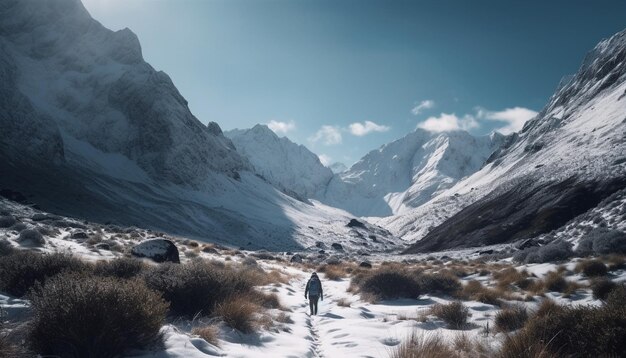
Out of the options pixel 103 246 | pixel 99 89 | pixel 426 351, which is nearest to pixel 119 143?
pixel 99 89

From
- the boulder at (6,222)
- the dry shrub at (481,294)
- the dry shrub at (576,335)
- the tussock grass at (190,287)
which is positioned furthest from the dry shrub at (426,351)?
the boulder at (6,222)

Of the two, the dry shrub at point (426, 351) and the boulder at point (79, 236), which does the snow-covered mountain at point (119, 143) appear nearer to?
the boulder at point (79, 236)

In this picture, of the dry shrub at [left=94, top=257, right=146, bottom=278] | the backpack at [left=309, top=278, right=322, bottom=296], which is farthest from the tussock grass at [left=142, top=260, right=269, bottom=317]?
the backpack at [left=309, top=278, right=322, bottom=296]

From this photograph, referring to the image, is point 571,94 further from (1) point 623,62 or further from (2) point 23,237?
(2) point 23,237

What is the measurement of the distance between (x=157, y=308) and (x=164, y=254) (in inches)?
610

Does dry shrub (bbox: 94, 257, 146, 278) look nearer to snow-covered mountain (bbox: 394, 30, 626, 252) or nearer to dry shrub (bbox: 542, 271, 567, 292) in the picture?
dry shrub (bbox: 542, 271, 567, 292)

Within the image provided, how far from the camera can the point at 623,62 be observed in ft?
324

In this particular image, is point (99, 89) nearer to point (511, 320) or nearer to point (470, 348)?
point (511, 320)

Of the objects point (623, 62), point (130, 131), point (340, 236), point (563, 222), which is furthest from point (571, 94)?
point (130, 131)

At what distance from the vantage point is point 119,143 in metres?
112

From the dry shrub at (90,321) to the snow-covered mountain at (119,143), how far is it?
64169 millimetres

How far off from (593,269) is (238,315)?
1292cm

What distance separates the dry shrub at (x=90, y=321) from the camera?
233 inches

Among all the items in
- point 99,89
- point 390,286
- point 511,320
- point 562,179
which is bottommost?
point 390,286
